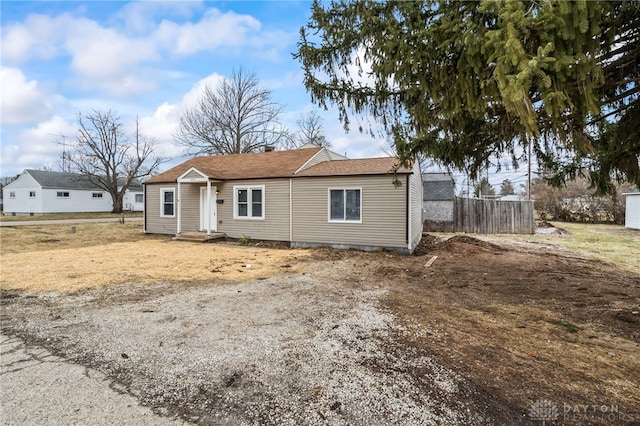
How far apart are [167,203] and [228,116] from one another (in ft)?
42.4

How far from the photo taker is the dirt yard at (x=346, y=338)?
249 cm

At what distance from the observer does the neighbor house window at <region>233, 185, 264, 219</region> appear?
12.9 metres

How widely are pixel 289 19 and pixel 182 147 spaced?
21945mm

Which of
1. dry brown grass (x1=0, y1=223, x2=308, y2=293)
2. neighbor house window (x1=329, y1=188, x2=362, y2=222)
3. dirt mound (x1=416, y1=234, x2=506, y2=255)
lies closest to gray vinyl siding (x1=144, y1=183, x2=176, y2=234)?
dry brown grass (x1=0, y1=223, x2=308, y2=293)

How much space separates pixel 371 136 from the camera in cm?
569

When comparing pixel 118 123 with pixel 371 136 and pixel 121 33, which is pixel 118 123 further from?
pixel 371 136

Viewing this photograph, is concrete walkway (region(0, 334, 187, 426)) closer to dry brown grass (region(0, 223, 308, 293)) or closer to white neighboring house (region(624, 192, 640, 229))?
dry brown grass (region(0, 223, 308, 293))

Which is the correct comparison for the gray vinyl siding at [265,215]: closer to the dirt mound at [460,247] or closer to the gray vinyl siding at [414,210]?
the gray vinyl siding at [414,210]

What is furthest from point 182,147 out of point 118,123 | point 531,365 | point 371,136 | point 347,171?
point 531,365

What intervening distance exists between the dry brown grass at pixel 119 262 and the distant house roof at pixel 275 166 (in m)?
3.11

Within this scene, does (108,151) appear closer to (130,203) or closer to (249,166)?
(130,203)

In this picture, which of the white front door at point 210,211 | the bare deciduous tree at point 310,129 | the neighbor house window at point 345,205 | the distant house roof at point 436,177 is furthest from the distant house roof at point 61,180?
the distant house roof at point 436,177

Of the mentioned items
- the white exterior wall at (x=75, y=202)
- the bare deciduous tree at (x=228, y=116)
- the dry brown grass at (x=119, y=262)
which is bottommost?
the dry brown grass at (x=119, y=262)

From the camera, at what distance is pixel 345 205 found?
37.2ft
